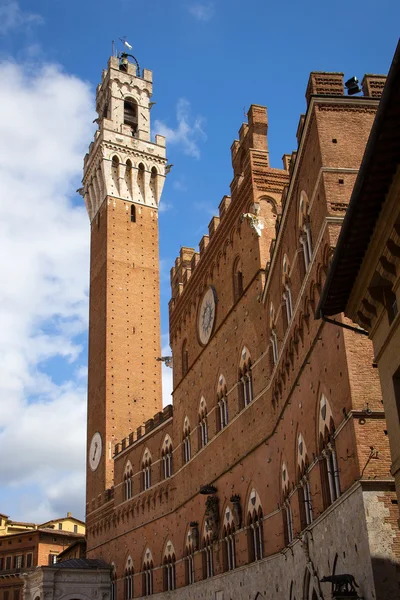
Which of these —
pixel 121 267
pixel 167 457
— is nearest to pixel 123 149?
pixel 121 267

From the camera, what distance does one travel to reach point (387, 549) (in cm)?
1038

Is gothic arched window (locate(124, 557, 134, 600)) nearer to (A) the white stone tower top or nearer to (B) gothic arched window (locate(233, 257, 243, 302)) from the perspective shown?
(B) gothic arched window (locate(233, 257, 243, 302))

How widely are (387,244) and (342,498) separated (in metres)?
5.09

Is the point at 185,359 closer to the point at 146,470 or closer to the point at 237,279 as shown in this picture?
the point at 146,470

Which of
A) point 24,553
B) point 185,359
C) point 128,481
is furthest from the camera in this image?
point 24,553

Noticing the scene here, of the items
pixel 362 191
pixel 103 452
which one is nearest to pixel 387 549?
pixel 362 191

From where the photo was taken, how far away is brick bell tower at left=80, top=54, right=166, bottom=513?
3928cm

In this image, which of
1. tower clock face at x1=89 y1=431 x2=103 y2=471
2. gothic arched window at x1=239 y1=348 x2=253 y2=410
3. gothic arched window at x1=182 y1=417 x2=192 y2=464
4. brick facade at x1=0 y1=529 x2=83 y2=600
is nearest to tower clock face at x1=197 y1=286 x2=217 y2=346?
gothic arched window at x1=182 y1=417 x2=192 y2=464

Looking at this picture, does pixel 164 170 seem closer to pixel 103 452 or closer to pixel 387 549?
pixel 103 452

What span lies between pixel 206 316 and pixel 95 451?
16641 mm

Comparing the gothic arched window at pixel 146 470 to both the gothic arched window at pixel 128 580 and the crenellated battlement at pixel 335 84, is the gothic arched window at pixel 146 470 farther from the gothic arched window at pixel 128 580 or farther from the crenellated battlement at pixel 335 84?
the crenellated battlement at pixel 335 84

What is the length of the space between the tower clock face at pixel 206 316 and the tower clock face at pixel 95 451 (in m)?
14.7

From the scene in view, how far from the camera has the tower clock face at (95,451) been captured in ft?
127

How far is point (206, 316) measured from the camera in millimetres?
25672
